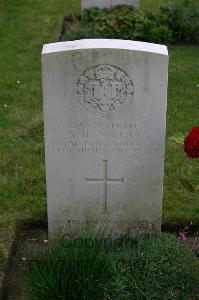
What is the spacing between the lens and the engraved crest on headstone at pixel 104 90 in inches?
151

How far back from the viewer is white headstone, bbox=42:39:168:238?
3822 mm

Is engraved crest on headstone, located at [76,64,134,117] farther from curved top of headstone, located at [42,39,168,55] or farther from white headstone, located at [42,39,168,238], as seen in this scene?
curved top of headstone, located at [42,39,168,55]

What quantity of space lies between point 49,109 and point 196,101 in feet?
11.0

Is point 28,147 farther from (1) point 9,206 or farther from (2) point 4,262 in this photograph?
(2) point 4,262

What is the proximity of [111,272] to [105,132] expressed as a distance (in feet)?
2.89

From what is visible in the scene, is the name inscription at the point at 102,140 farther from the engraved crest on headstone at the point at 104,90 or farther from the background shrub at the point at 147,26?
the background shrub at the point at 147,26

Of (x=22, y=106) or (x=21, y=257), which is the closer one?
(x=21, y=257)

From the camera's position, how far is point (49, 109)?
3.95 metres

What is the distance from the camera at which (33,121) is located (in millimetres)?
6504

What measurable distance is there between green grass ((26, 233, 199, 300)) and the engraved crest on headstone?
2.67ft

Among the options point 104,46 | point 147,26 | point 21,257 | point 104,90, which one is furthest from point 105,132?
point 147,26

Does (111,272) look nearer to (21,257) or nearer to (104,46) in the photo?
(21,257)

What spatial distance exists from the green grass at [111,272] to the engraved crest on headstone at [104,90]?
813 mm

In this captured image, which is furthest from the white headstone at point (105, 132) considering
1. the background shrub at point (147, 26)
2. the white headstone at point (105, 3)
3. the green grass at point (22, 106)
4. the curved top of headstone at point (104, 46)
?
the white headstone at point (105, 3)
